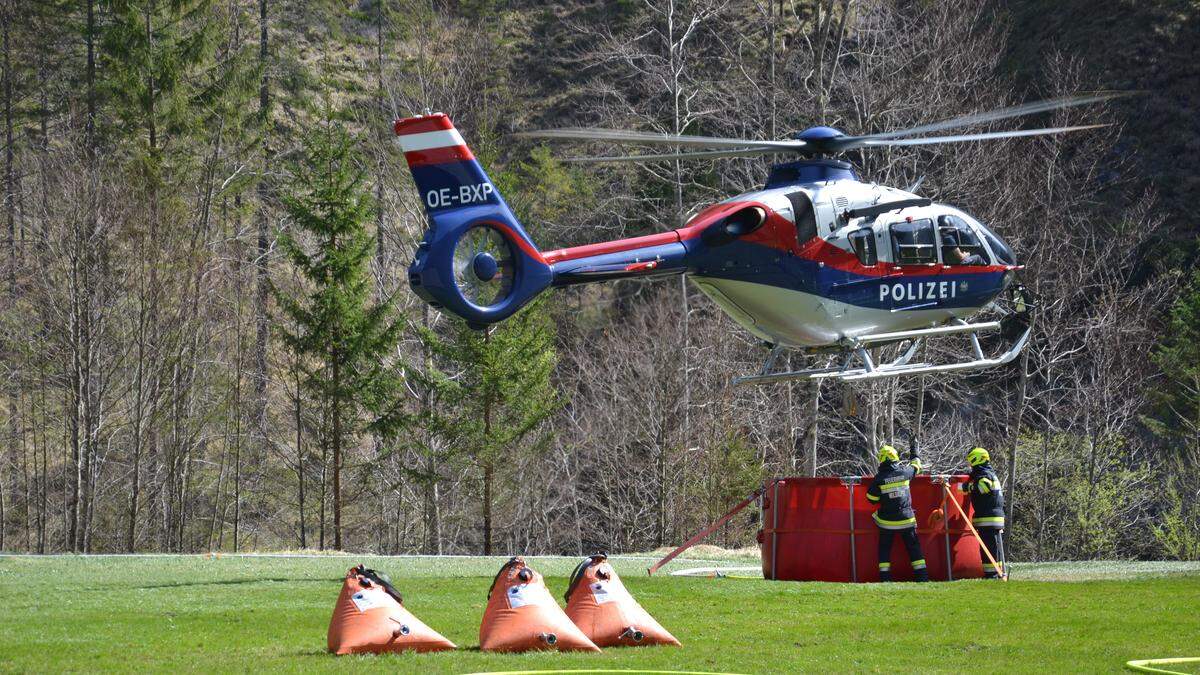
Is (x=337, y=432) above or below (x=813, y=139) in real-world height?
below

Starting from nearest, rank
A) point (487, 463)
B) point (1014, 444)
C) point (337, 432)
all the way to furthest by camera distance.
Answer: point (337, 432) < point (487, 463) < point (1014, 444)

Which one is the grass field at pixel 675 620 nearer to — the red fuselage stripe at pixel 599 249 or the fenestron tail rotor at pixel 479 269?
the fenestron tail rotor at pixel 479 269

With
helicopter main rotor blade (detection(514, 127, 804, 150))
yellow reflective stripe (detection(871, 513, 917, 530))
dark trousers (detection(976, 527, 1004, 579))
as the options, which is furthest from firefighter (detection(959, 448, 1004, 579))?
helicopter main rotor blade (detection(514, 127, 804, 150))

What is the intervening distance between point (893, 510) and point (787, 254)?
4158mm

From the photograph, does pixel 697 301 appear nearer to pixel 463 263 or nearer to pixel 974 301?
pixel 974 301

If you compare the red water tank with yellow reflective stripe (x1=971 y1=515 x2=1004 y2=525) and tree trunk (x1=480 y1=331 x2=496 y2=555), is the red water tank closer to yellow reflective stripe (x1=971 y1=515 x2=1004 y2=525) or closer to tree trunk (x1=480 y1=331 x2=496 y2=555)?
yellow reflective stripe (x1=971 y1=515 x2=1004 y2=525)

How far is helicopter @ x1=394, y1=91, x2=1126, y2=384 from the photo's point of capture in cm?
1902

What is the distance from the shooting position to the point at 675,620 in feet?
51.7

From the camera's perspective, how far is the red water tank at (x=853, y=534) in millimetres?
20000

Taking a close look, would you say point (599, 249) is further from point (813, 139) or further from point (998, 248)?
point (998, 248)

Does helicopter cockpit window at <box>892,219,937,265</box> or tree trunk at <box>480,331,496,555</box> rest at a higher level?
helicopter cockpit window at <box>892,219,937,265</box>

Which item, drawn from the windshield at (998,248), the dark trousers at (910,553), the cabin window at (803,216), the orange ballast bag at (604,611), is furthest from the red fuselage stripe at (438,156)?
the windshield at (998,248)

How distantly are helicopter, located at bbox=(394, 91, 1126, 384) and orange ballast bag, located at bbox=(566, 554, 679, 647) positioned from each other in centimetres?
621

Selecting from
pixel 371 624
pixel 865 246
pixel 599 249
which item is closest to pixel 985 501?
pixel 865 246
